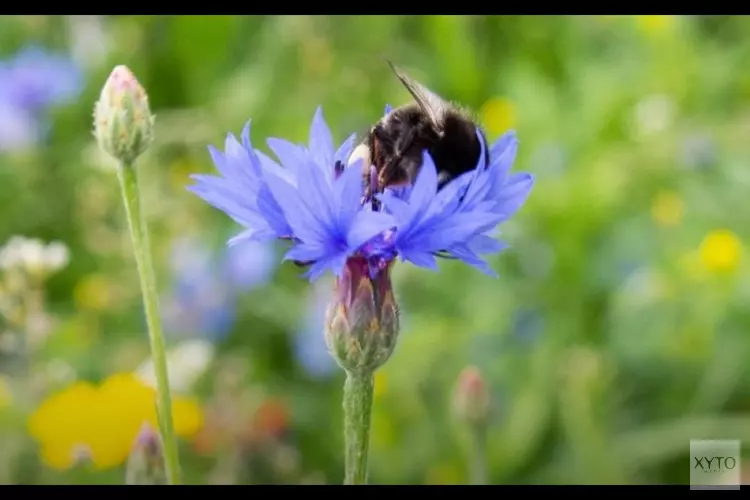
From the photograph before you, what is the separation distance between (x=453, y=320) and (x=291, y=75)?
28.7 inches

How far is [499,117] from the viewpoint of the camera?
2.08m

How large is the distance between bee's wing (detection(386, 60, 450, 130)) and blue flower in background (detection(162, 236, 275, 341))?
3.34ft

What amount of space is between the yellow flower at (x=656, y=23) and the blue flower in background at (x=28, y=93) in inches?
48.2

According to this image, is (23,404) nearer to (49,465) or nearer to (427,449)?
(49,465)

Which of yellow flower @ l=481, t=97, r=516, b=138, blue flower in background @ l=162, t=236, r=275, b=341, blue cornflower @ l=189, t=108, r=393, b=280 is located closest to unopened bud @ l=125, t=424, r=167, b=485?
blue cornflower @ l=189, t=108, r=393, b=280

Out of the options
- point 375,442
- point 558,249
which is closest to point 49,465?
point 375,442

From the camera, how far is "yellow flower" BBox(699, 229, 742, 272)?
161 centimetres

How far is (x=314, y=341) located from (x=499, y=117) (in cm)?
72

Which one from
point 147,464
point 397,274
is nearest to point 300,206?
point 147,464

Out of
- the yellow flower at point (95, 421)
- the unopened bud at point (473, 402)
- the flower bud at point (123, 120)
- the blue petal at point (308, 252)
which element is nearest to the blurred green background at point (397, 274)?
the yellow flower at point (95, 421)

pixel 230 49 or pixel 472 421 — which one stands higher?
pixel 230 49

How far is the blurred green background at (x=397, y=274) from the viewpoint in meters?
1.42

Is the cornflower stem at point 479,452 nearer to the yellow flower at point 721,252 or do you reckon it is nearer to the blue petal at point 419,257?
the blue petal at point 419,257

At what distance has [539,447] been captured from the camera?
5.25ft
